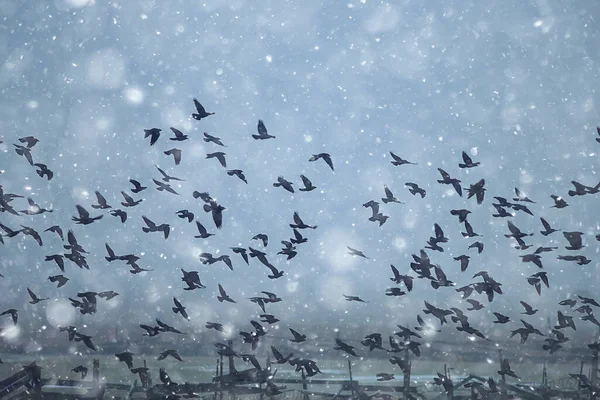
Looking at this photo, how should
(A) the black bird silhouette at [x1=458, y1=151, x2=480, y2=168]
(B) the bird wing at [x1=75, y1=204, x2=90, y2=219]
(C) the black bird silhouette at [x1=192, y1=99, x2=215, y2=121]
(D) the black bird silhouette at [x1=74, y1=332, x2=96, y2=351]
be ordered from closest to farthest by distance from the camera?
(C) the black bird silhouette at [x1=192, y1=99, x2=215, y2=121] < (A) the black bird silhouette at [x1=458, y1=151, x2=480, y2=168] < (B) the bird wing at [x1=75, y1=204, x2=90, y2=219] < (D) the black bird silhouette at [x1=74, y1=332, x2=96, y2=351]

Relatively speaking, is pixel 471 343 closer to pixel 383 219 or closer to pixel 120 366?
pixel 120 366

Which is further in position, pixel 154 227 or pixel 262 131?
pixel 154 227

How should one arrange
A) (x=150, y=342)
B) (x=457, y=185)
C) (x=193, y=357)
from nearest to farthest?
(x=457, y=185)
(x=193, y=357)
(x=150, y=342)

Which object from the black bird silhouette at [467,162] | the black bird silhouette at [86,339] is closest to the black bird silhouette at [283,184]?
the black bird silhouette at [467,162]

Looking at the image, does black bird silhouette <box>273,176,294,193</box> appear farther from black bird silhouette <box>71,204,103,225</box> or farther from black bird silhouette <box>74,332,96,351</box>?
black bird silhouette <box>74,332,96,351</box>

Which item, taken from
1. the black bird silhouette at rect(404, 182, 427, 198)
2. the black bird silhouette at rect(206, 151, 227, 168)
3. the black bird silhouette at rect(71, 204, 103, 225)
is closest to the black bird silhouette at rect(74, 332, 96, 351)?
the black bird silhouette at rect(71, 204, 103, 225)

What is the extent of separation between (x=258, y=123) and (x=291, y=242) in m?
3.61

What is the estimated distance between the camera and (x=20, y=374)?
18438mm

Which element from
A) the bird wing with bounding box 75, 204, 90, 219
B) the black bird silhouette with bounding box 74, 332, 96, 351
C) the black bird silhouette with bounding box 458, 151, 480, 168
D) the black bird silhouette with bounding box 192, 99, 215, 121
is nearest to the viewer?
the black bird silhouette with bounding box 192, 99, 215, 121

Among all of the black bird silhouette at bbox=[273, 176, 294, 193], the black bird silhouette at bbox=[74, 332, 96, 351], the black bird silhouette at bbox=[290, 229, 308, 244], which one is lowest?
the black bird silhouette at bbox=[74, 332, 96, 351]

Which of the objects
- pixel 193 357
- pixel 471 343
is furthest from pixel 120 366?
pixel 471 343

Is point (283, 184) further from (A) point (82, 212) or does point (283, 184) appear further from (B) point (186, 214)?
(A) point (82, 212)

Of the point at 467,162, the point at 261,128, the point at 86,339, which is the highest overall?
the point at 261,128

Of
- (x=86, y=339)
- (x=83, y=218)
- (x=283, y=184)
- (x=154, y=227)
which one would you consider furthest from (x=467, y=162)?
(x=86, y=339)
